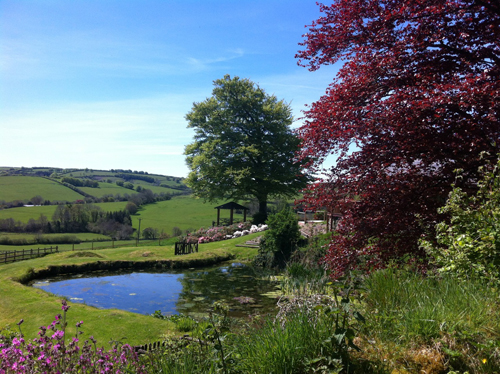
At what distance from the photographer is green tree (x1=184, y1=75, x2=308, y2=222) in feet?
97.6

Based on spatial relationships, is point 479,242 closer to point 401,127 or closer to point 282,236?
point 401,127

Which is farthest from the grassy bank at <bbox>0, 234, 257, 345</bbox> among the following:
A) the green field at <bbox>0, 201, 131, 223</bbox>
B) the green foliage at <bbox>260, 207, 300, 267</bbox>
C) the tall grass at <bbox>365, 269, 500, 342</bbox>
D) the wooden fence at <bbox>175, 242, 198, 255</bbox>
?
the green field at <bbox>0, 201, 131, 223</bbox>

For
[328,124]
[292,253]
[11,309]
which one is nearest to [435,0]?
[328,124]

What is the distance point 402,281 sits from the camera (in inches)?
183

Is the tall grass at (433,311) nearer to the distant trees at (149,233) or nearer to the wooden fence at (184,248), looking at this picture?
the wooden fence at (184,248)

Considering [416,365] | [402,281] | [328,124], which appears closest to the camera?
[416,365]

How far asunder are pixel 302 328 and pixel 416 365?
104cm

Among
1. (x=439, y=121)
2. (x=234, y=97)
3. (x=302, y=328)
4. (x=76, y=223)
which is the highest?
(x=234, y=97)

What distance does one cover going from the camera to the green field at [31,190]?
59875 millimetres

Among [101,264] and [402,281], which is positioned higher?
[402,281]

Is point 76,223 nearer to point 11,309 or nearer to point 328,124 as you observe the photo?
point 11,309

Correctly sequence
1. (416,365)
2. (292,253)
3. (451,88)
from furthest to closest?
(292,253), (451,88), (416,365)

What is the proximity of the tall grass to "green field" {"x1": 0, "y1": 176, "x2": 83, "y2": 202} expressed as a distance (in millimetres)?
67281

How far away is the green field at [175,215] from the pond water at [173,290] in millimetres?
30265
